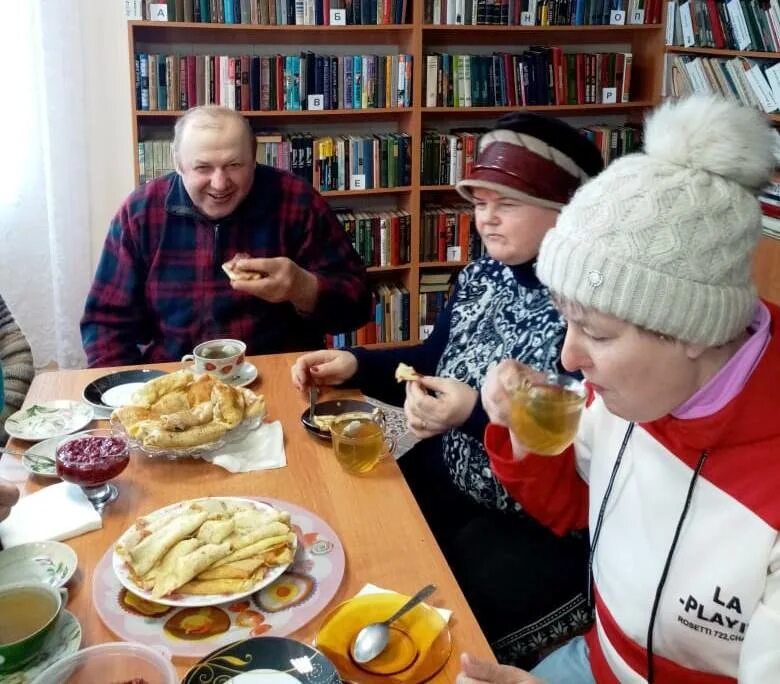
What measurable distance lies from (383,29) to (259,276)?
2.04 metres

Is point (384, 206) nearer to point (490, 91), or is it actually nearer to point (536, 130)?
point (490, 91)

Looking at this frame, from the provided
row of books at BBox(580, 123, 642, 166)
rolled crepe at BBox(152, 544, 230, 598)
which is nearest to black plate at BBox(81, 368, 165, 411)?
rolled crepe at BBox(152, 544, 230, 598)

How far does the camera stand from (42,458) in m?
1.38

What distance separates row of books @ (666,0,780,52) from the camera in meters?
3.28

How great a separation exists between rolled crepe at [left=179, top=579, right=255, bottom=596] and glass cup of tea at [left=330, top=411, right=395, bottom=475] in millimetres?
338

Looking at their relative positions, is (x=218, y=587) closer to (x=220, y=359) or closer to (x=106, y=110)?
(x=220, y=359)

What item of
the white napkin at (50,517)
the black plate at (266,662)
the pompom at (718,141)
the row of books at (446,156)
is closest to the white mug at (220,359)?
the white napkin at (50,517)

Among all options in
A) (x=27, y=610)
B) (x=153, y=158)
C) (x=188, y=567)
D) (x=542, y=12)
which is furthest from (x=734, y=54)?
(x=27, y=610)

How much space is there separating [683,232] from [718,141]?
0.40 ft

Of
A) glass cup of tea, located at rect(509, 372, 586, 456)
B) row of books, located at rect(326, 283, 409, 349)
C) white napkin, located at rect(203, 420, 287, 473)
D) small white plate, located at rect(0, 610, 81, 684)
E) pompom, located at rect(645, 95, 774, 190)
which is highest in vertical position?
pompom, located at rect(645, 95, 774, 190)

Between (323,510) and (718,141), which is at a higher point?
(718,141)

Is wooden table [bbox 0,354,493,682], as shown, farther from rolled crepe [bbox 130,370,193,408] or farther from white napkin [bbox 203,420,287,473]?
rolled crepe [bbox 130,370,193,408]

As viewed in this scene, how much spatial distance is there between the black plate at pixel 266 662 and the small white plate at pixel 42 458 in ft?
1.91

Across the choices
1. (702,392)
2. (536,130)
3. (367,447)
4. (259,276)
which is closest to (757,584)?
(702,392)
